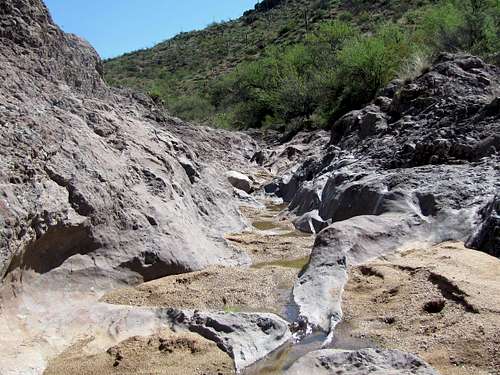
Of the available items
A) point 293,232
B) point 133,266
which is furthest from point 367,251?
point 293,232

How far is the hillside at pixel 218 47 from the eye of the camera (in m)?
50.0

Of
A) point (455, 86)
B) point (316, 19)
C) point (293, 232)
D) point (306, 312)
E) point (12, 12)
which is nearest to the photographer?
point (306, 312)

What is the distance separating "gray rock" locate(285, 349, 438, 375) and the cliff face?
276 cm

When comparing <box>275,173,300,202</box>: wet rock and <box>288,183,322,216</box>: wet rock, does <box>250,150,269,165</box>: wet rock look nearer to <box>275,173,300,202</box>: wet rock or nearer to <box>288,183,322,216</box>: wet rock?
<box>275,173,300,202</box>: wet rock

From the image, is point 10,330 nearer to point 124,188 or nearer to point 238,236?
point 124,188

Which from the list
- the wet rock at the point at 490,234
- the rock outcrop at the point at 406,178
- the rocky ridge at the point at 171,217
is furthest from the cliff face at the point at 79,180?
the wet rock at the point at 490,234

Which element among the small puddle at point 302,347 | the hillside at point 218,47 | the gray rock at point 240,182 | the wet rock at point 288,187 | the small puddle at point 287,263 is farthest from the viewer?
the hillside at point 218,47

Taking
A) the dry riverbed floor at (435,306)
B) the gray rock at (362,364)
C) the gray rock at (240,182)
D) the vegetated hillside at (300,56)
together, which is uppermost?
the vegetated hillside at (300,56)

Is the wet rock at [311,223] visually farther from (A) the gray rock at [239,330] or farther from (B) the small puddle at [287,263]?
(A) the gray rock at [239,330]

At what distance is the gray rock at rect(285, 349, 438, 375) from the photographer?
12.8 feet

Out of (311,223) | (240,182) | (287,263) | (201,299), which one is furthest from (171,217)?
(240,182)

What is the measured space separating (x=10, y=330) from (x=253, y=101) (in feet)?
129

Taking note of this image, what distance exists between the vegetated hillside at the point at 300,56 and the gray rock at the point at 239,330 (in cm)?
1189

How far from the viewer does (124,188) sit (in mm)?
7438
